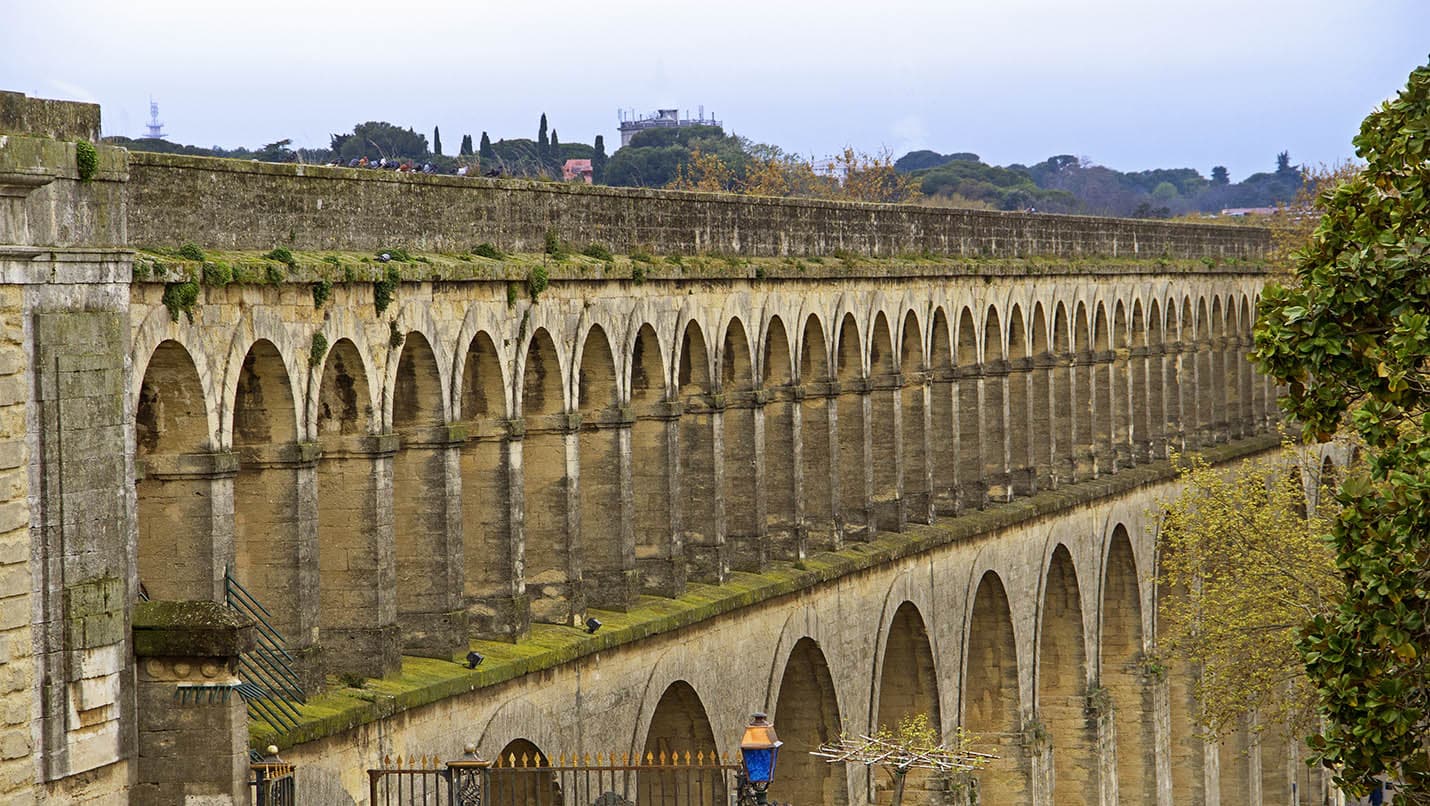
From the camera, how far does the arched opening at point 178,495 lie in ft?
63.1

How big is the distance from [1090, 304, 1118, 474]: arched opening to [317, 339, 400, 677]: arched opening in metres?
26.1

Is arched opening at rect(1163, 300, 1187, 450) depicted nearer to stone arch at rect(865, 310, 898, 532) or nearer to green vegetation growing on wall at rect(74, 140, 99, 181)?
stone arch at rect(865, 310, 898, 532)

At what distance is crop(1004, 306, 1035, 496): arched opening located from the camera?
4231cm

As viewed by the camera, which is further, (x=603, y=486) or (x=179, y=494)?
(x=603, y=486)

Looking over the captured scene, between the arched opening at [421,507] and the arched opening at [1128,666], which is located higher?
the arched opening at [421,507]

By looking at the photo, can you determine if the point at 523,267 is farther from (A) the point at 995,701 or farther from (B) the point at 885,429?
(A) the point at 995,701

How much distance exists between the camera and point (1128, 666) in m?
Result: 47.5

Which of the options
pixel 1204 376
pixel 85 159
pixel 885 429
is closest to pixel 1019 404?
pixel 885 429

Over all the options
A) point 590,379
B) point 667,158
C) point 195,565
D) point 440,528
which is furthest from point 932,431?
point 667,158

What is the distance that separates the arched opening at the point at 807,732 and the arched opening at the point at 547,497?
22.4 ft

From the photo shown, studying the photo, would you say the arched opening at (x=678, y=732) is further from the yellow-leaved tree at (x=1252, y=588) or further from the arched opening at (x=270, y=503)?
the yellow-leaved tree at (x=1252, y=588)

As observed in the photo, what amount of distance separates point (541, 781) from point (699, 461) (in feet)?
20.2

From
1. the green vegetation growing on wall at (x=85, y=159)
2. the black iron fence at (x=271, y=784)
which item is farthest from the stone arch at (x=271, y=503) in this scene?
the green vegetation growing on wall at (x=85, y=159)

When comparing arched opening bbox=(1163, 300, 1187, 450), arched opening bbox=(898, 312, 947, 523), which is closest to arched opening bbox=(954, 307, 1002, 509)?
arched opening bbox=(898, 312, 947, 523)
